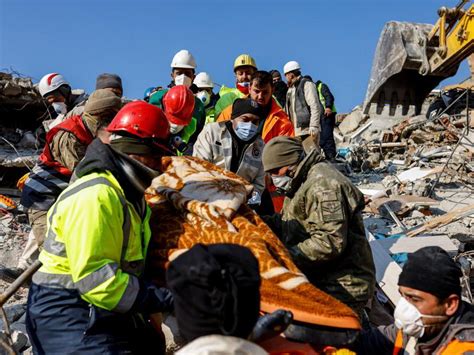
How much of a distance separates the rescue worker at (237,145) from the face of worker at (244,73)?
2.12 meters

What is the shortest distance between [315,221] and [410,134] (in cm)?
1095

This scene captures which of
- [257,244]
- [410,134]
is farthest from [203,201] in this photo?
[410,134]

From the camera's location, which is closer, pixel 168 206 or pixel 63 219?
pixel 63 219

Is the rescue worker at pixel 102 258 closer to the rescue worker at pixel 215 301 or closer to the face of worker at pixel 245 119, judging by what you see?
the rescue worker at pixel 215 301

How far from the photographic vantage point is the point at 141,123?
233cm

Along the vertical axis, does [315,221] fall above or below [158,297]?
above

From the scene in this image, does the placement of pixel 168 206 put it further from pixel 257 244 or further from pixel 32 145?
pixel 32 145

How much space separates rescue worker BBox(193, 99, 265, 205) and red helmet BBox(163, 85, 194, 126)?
482 millimetres

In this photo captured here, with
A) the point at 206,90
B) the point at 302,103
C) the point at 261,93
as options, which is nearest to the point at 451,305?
the point at 261,93

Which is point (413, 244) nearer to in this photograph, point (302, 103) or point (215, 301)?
point (302, 103)

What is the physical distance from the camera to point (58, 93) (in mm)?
4309

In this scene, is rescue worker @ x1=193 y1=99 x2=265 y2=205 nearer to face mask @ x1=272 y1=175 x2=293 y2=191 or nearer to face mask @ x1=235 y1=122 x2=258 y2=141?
face mask @ x1=235 y1=122 x2=258 y2=141

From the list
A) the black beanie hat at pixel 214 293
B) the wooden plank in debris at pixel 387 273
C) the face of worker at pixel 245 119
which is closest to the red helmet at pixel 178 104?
the face of worker at pixel 245 119

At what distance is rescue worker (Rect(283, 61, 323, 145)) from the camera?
25.0 ft
